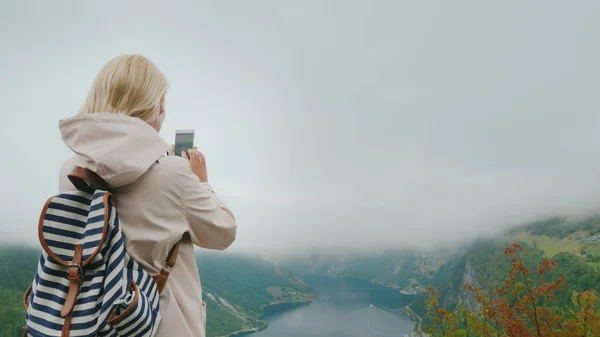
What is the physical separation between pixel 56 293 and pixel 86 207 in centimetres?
21

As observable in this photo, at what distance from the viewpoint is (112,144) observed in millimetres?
936

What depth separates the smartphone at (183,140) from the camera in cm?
142

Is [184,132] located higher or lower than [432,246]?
higher

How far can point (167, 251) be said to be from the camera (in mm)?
1039

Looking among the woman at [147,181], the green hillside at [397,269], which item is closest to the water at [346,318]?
the green hillside at [397,269]

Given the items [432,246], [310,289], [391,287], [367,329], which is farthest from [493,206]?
[367,329]

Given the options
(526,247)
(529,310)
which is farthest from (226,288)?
(529,310)

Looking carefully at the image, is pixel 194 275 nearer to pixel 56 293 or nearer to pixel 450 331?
pixel 56 293

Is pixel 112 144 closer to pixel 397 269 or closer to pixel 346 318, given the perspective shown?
pixel 346 318

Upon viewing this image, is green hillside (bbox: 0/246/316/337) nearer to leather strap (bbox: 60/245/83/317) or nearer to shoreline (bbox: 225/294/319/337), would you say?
shoreline (bbox: 225/294/319/337)

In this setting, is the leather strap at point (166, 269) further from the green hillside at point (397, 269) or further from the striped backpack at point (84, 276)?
the green hillside at point (397, 269)

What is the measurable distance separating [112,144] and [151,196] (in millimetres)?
177

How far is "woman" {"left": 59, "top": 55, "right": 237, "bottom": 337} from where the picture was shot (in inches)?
37.4

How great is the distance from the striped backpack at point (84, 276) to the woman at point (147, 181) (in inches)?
2.7
